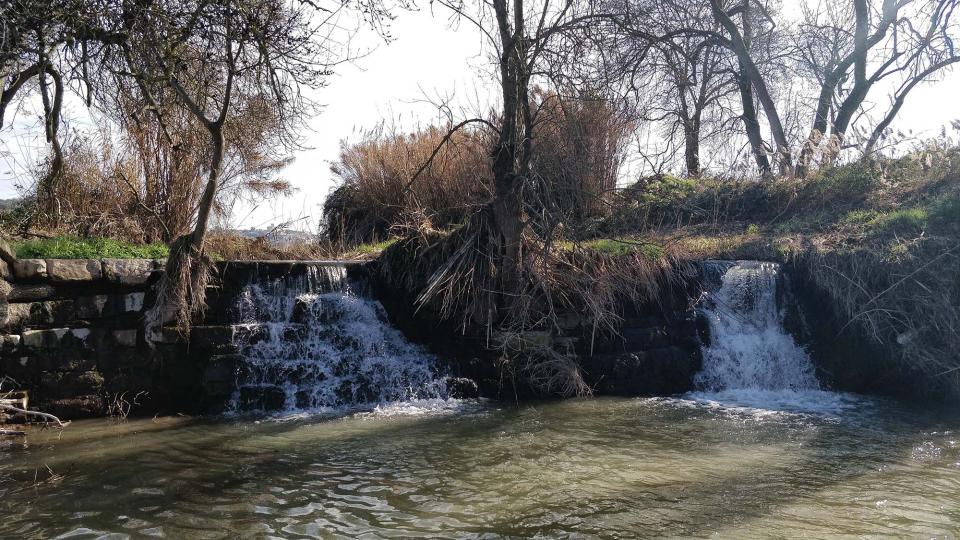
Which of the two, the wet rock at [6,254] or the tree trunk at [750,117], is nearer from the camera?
the wet rock at [6,254]

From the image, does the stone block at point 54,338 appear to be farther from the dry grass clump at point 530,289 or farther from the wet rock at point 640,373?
the wet rock at point 640,373

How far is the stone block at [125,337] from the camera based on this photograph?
23.4 feet

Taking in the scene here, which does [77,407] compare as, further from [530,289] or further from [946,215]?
[946,215]

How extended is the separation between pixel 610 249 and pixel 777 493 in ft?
15.3

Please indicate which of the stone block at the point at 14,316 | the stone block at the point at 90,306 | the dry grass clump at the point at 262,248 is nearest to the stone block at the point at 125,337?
the stone block at the point at 90,306

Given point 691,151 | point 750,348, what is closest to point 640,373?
point 750,348

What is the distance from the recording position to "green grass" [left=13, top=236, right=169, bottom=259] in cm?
713

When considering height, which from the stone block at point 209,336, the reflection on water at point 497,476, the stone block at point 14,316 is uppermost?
the stone block at point 14,316

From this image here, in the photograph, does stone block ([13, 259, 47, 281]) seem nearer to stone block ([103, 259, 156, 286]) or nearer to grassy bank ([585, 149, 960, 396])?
stone block ([103, 259, 156, 286])

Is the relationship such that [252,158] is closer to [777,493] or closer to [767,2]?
[777,493]

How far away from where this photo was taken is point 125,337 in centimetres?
714

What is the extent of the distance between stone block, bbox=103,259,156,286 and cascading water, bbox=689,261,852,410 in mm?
6085

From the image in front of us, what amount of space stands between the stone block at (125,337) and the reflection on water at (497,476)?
0.92 m

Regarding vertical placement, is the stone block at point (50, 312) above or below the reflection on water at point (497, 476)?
above
